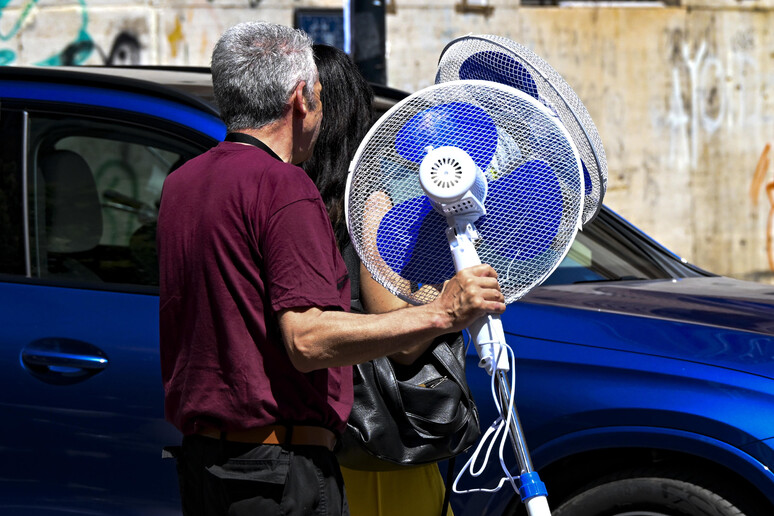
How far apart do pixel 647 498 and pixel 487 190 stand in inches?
44.8

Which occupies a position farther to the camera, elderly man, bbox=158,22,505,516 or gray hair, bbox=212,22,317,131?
gray hair, bbox=212,22,317,131

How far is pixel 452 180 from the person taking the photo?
6.15 ft

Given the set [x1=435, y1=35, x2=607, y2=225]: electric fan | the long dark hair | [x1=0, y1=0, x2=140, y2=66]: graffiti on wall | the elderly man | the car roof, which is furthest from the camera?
[x1=0, y1=0, x2=140, y2=66]: graffiti on wall

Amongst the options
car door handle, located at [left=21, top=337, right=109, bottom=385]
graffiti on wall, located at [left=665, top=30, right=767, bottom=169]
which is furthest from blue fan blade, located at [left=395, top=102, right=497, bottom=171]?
graffiti on wall, located at [left=665, top=30, right=767, bottom=169]

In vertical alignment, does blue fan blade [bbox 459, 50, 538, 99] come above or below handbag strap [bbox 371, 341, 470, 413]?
above

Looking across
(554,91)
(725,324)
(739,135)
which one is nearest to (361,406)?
(554,91)

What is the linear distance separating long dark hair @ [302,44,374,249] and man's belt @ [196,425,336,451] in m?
0.60

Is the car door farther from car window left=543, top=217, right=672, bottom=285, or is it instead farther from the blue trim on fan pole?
car window left=543, top=217, right=672, bottom=285

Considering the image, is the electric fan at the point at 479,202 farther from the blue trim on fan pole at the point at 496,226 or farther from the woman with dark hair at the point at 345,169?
the woman with dark hair at the point at 345,169

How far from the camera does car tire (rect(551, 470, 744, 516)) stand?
2.65 metres

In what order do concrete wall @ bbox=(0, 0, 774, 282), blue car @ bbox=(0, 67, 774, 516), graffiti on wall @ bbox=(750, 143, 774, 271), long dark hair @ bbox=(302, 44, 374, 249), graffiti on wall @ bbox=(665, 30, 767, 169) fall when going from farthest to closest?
graffiti on wall @ bbox=(750, 143, 774, 271)
graffiti on wall @ bbox=(665, 30, 767, 169)
concrete wall @ bbox=(0, 0, 774, 282)
blue car @ bbox=(0, 67, 774, 516)
long dark hair @ bbox=(302, 44, 374, 249)

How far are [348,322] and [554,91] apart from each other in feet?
2.10

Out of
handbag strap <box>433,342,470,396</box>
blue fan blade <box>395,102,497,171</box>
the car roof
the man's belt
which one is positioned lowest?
the man's belt

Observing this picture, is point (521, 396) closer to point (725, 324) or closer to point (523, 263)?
point (725, 324)
